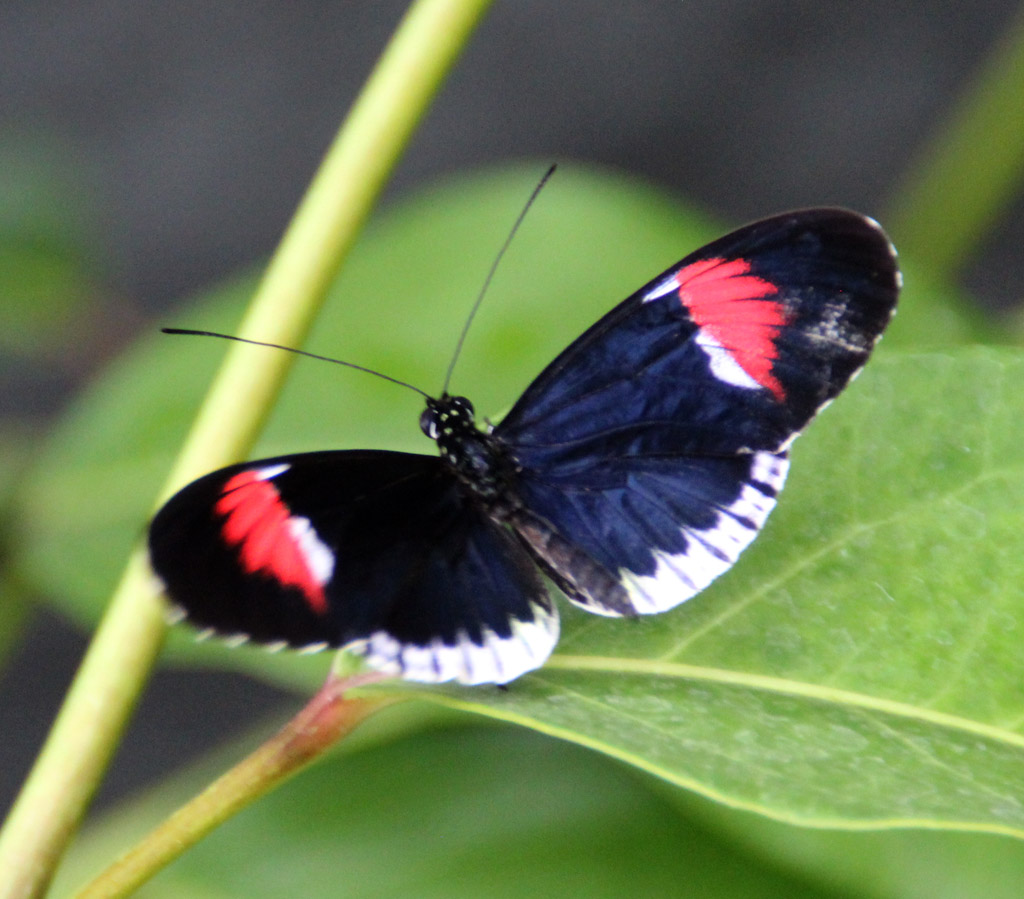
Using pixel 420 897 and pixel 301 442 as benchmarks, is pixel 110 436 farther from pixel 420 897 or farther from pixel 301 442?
pixel 420 897

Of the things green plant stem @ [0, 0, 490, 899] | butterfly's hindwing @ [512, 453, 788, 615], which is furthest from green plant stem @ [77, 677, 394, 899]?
butterfly's hindwing @ [512, 453, 788, 615]

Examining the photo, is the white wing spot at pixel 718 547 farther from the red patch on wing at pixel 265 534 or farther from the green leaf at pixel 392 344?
the green leaf at pixel 392 344

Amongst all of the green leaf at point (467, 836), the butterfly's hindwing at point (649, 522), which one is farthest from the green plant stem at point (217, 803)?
the green leaf at point (467, 836)

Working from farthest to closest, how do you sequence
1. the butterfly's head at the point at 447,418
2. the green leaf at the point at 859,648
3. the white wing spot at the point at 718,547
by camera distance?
1. the butterfly's head at the point at 447,418
2. the white wing spot at the point at 718,547
3. the green leaf at the point at 859,648

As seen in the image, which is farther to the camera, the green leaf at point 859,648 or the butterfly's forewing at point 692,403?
the butterfly's forewing at point 692,403

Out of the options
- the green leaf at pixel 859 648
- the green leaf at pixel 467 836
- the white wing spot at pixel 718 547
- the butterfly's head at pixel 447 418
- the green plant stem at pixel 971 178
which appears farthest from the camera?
the green plant stem at pixel 971 178

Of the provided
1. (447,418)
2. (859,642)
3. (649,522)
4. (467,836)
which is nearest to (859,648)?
(859,642)

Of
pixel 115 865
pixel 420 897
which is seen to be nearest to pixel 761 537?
pixel 115 865

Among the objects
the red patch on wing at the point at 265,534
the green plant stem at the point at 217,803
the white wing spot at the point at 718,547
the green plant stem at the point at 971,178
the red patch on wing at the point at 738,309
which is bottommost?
the green plant stem at the point at 217,803
